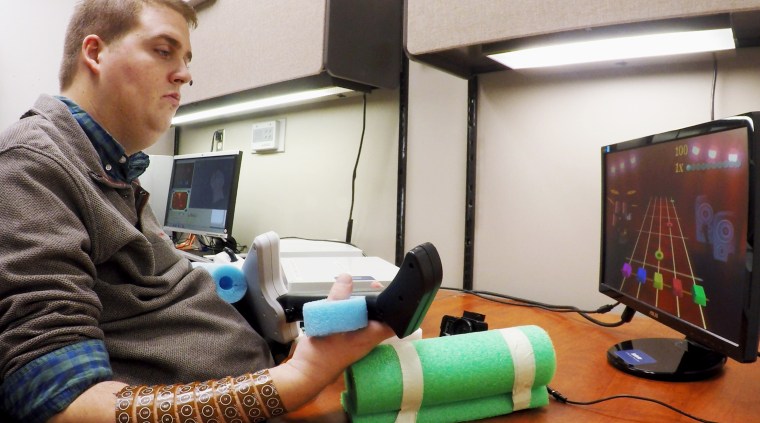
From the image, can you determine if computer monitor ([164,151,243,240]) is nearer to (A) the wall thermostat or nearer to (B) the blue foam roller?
(A) the wall thermostat

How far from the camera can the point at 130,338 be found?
1.88 feet

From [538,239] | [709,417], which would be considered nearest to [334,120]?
[538,239]

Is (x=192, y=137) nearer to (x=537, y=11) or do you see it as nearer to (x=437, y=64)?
(x=437, y=64)

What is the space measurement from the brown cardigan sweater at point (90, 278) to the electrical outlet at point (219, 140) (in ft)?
5.00

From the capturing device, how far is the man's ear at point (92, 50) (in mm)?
702

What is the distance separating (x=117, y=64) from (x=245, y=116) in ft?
4.40

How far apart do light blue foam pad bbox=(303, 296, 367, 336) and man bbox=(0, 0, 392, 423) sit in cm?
2

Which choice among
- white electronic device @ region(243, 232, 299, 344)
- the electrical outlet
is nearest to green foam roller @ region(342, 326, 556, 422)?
→ white electronic device @ region(243, 232, 299, 344)

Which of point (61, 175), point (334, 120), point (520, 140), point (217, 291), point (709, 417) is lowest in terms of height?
point (709, 417)

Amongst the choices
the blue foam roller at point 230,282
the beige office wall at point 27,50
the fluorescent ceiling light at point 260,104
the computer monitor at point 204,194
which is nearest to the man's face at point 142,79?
the blue foam roller at point 230,282

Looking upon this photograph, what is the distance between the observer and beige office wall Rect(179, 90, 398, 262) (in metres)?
1.52

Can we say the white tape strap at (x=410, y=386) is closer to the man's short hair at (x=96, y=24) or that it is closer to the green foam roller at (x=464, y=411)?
the green foam roller at (x=464, y=411)

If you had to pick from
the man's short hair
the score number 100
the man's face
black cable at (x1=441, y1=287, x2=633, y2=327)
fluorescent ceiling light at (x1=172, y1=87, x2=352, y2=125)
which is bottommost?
black cable at (x1=441, y1=287, x2=633, y2=327)

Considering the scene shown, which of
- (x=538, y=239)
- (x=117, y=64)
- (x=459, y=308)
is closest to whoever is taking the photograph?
(x=117, y=64)
